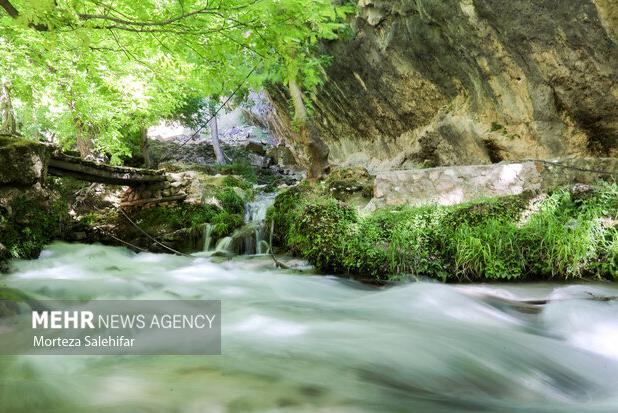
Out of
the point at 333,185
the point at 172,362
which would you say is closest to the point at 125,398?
the point at 172,362

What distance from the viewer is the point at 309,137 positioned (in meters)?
9.90

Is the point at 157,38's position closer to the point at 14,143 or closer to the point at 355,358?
the point at 355,358

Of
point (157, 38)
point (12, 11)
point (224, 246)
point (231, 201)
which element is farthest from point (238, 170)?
point (12, 11)

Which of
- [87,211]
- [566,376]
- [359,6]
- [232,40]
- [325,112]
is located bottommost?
[566,376]

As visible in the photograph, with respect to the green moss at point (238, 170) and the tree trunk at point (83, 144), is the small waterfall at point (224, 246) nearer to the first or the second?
the tree trunk at point (83, 144)

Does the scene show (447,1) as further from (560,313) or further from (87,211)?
(87,211)

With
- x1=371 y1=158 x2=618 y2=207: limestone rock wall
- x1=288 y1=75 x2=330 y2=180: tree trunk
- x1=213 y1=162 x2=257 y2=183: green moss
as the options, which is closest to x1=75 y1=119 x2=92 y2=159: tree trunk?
x1=288 y1=75 x2=330 y2=180: tree trunk

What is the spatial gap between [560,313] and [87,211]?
11.8 m

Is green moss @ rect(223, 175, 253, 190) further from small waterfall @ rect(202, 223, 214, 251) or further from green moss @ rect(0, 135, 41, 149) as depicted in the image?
green moss @ rect(0, 135, 41, 149)

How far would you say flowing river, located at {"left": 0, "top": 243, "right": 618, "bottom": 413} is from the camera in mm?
2242

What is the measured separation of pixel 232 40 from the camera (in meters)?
3.70

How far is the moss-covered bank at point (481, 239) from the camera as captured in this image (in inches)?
213

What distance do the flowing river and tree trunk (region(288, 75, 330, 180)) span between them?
195 inches

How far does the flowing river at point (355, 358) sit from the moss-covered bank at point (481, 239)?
0.41m
